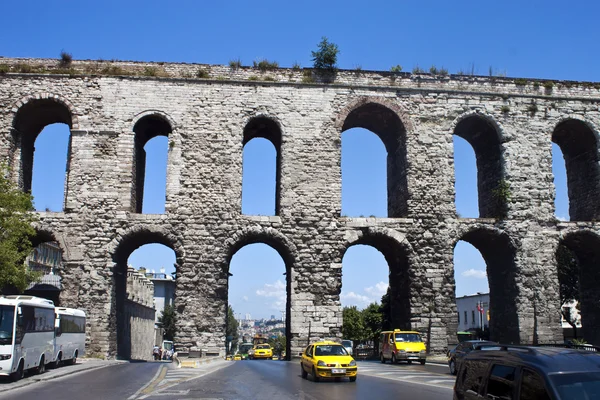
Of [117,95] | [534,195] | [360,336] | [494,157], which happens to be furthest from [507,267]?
[360,336]

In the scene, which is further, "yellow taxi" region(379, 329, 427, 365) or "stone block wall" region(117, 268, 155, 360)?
"stone block wall" region(117, 268, 155, 360)

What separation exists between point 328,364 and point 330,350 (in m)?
1.18

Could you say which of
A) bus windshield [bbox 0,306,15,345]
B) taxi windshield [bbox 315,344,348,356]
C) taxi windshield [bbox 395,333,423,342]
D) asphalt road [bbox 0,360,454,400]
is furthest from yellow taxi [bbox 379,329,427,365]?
bus windshield [bbox 0,306,15,345]

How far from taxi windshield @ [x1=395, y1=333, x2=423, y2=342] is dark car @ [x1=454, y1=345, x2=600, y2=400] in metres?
17.3

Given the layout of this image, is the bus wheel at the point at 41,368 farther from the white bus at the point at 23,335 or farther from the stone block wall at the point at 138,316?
the stone block wall at the point at 138,316

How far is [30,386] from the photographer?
15211 mm

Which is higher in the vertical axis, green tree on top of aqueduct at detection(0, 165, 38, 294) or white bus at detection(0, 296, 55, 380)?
green tree on top of aqueduct at detection(0, 165, 38, 294)

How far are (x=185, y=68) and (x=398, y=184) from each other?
11.0m

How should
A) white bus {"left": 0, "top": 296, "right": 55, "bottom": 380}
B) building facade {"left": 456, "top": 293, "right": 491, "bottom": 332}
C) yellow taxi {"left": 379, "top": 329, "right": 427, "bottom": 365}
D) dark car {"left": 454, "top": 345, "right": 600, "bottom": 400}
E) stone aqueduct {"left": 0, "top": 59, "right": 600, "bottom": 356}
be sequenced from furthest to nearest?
building facade {"left": 456, "top": 293, "right": 491, "bottom": 332} → stone aqueduct {"left": 0, "top": 59, "right": 600, "bottom": 356} → yellow taxi {"left": 379, "top": 329, "right": 427, "bottom": 365} → white bus {"left": 0, "top": 296, "right": 55, "bottom": 380} → dark car {"left": 454, "top": 345, "right": 600, "bottom": 400}

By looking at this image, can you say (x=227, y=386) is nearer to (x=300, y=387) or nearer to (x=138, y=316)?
(x=300, y=387)

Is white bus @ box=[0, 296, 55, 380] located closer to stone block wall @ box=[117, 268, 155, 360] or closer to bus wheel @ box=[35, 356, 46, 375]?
bus wheel @ box=[35, 356, 46, 375]

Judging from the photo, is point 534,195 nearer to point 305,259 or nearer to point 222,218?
point 305,259

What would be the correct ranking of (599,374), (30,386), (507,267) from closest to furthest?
1. (599,374)
2. (30,386)
3. (507,267)

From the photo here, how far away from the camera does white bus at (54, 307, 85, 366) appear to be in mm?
20578
